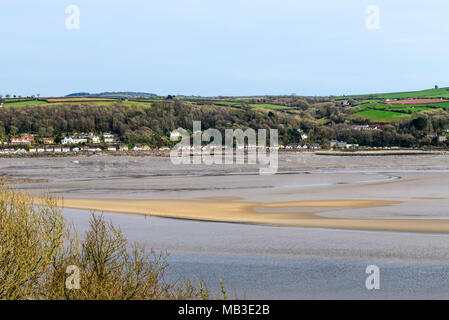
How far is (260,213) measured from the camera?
89.7 feet

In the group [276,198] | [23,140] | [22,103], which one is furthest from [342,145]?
[22,103]

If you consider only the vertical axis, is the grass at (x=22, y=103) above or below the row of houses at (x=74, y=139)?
above

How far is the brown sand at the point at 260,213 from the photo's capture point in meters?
23.6

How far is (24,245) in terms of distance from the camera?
33.8 ft

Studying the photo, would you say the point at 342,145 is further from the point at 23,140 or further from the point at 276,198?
the point at 276,198

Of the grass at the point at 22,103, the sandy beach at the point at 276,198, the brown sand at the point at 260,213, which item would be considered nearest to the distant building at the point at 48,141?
the grass at the point at 22,103

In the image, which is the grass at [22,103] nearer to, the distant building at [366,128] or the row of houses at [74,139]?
the row of houses at [74,139]

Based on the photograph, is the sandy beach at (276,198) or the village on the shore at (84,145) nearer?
the sandy beach at (276,198)

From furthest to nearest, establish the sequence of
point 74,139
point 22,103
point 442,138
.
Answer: point 22,103 → point 74,139 → point 442,138

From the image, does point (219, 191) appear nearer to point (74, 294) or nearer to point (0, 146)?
point (74, 294)

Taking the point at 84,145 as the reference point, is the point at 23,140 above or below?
above
